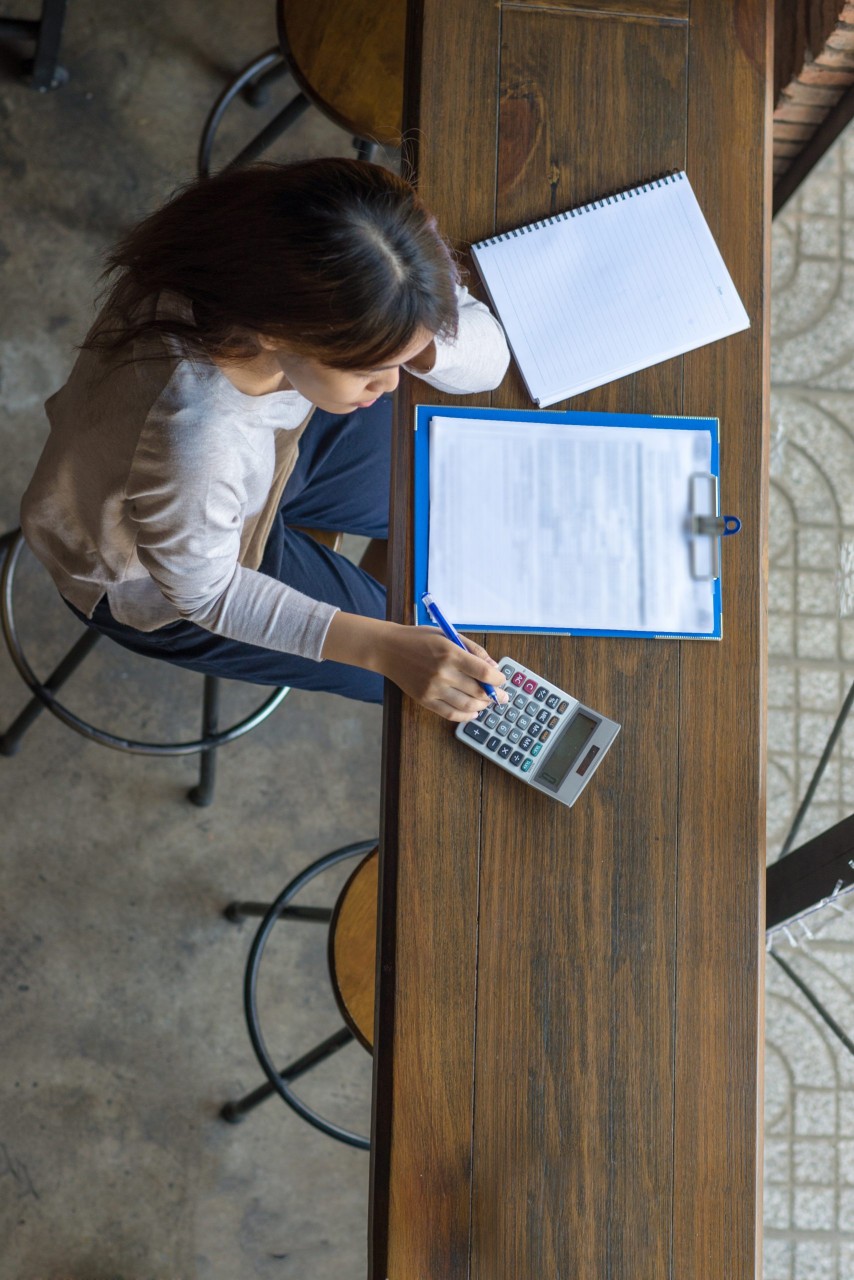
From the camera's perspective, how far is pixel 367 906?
1.63 meters

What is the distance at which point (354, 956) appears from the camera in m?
1.62

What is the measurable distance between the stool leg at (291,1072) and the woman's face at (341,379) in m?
1.00

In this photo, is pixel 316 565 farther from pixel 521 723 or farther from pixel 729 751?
pixel 729 751

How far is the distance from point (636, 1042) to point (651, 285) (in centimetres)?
90

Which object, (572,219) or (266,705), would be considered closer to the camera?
(572,219)

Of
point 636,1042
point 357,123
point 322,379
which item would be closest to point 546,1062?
point 636,1042

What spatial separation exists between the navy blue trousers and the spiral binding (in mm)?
335

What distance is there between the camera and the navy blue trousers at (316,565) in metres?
1.52

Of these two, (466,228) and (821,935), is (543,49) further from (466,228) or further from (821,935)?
(821,935)

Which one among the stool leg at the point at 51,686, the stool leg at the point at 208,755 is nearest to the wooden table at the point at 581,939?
the stool leg at the point at 208,755

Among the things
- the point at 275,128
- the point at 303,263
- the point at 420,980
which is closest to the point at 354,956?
the point at 420,980

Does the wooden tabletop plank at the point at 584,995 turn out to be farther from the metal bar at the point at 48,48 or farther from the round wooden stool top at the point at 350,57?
the metal bar at the point at 48,48

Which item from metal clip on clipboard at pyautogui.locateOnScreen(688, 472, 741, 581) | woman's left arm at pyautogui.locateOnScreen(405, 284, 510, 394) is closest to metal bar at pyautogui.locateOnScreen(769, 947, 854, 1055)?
metal clip on clipboard at pyautogui.locateOnScreen(688, 472, 741, 581)

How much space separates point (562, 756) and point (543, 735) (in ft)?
0.11
